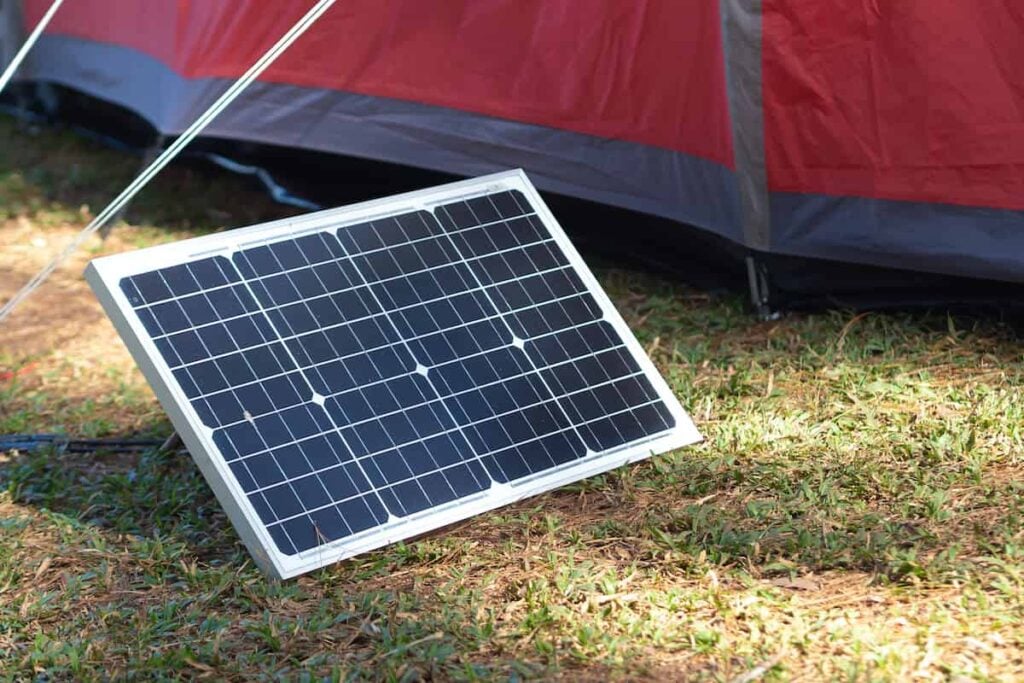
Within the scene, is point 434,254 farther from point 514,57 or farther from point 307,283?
point 514,57

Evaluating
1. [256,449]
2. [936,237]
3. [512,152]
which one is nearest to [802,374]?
[936,237]

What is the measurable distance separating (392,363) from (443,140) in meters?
1.69

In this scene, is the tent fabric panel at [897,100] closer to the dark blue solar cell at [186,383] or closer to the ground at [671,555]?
the ground at [671,555]

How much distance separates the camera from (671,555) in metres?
2.91

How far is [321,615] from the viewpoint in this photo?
273cm

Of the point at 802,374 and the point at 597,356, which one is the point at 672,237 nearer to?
the point at 802,374

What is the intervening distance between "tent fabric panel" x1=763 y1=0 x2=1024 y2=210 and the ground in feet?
1.57

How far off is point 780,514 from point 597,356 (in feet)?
2.20

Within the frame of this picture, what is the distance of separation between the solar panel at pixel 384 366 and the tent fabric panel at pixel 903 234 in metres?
0.85

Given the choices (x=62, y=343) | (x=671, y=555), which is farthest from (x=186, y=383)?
(x=62, y=343)

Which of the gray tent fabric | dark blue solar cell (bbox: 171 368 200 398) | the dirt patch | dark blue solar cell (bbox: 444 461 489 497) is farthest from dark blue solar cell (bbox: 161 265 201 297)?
the gray tent fabric

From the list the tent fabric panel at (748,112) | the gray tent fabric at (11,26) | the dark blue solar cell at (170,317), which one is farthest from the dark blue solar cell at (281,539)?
the gray tent fabric at (11,26)

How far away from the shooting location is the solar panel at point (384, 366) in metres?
2.91

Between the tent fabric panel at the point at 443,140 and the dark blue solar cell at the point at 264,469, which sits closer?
the dark blue solar cell at the point at 264,469
